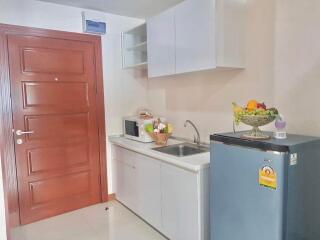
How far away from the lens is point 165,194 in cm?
233

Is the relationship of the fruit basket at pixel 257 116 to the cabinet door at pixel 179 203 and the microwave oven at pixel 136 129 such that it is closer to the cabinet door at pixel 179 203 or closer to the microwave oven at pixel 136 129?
the cabinet door at pixel 179 203

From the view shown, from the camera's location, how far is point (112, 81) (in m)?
3.30

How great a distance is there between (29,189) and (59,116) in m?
0.89

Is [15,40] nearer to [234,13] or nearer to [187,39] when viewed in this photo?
[187,39]

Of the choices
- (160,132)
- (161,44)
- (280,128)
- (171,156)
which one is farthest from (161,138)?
(280,128)

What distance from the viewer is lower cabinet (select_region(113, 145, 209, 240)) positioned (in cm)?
197

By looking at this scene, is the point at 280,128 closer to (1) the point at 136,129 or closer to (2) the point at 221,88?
(2) the point at 221,88

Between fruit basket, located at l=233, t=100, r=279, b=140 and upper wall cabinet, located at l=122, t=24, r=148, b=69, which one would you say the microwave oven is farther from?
fruit basket, located at l=233, t=100, r=279, b=140

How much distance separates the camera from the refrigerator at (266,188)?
55.1 inches

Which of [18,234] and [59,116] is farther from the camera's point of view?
[59,116]

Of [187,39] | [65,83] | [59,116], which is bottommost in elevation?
[59,116]

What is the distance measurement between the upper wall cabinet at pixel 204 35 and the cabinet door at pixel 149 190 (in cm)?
98

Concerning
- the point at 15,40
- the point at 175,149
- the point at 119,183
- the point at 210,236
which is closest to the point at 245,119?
the point at 210,236

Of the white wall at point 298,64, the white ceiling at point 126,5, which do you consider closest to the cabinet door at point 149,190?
the white wall at point 298,64
